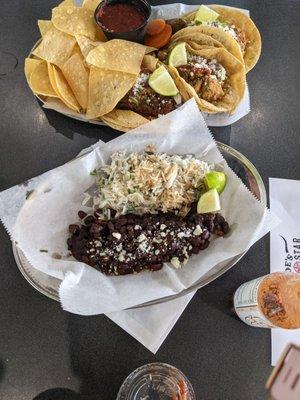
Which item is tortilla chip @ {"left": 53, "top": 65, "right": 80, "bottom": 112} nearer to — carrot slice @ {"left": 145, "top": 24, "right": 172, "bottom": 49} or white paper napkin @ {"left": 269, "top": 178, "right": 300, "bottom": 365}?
carrot slice @ {"left": 145, "top": 24, "right": 172, "bottom": 49}

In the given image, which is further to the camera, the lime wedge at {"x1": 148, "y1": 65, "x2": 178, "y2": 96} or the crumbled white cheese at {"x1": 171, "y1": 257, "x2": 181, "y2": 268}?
the lime wedge at {"x1": 148, "y1": 65, "x2": 178, "y2": 96}

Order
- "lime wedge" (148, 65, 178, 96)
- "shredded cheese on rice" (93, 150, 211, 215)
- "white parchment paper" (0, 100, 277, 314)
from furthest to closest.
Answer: "lime wedge" (148, 65, 178, 96) < "shredded cheese on rice" (93, 150, 211, 215) < "white parchment paper" (0, 100, 277, 314)

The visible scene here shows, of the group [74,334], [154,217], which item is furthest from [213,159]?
[74,334]

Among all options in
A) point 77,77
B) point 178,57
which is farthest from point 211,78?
point 77,77

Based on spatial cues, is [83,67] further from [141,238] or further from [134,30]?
[141,238]

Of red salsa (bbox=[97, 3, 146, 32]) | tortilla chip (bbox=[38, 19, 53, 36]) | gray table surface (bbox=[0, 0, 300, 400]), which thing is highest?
red salsa (bbox=[97, 3, 146, 32])

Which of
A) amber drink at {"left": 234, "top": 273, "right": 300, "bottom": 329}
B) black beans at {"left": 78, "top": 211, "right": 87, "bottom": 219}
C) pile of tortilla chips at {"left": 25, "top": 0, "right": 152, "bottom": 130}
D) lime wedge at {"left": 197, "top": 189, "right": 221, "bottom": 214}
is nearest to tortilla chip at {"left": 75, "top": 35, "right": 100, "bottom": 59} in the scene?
pile of tortilla chips at {"left": 25, "top": 0, "right": 152, "bottom": 130}
